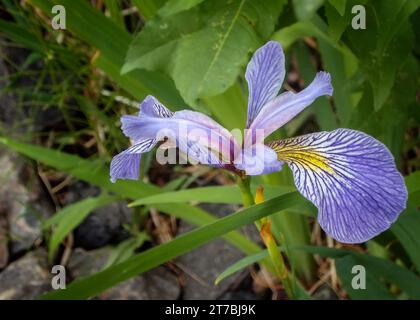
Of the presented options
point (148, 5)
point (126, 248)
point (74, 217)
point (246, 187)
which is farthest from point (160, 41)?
point (126, 248)

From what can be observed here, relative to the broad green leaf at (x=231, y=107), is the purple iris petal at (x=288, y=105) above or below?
below

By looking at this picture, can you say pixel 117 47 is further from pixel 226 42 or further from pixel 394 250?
pixel 394 250

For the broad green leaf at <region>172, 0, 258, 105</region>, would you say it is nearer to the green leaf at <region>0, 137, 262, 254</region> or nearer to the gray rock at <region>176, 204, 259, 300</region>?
the green leaf at <region>0, 137, 262, 254</region>

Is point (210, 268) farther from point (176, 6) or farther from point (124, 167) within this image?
point (176, 6)

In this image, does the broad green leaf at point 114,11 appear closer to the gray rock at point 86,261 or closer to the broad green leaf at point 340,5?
the broad green leaf at point 340,5

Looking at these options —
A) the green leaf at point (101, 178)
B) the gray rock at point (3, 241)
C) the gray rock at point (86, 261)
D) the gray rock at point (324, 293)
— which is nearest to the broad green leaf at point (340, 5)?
the green leaf at point (101, 178)

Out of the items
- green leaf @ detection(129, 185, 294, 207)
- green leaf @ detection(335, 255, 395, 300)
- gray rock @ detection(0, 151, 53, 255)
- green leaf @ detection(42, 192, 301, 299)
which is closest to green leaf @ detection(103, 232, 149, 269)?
gray rock @ detection(0, 151, 53, 255)
